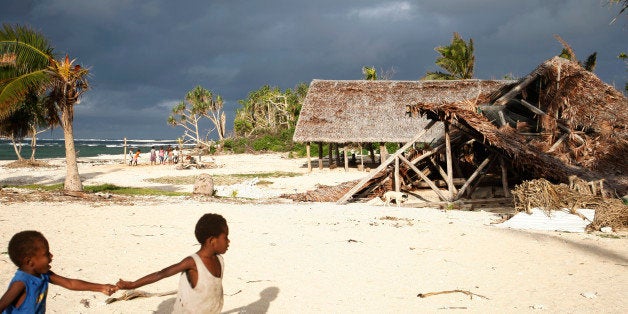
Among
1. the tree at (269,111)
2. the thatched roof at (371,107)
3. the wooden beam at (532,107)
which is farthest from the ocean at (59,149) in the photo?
the wooden beam at (532,107)

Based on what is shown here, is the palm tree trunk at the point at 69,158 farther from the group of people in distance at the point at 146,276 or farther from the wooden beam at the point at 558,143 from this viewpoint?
the wooden beam at the point at 558,143

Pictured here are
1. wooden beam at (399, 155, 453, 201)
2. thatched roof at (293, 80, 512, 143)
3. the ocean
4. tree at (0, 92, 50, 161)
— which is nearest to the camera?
wooden beam at (399, 155, 453, 201)

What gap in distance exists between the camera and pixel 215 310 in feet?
11.1

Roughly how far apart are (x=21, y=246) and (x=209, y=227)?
1.11 meters

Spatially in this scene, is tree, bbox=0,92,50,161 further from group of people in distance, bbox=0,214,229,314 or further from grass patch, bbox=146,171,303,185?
group of people in distance, bbox=0,214,229,314

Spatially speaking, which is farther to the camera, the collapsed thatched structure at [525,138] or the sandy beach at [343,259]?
the collapsed thatched structure at [525,138]

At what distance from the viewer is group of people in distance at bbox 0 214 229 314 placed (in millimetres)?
2982

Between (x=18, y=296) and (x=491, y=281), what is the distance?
4757 millimetres

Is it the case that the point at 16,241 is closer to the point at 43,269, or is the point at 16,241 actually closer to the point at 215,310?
the point at 43,269

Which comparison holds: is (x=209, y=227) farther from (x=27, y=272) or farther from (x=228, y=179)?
(x=228, y=179)

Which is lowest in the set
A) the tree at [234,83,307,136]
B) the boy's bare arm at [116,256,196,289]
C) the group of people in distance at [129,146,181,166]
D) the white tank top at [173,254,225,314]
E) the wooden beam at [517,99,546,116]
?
the white tank top at [173,254,225,314]

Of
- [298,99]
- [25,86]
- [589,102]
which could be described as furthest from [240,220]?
[298,99]

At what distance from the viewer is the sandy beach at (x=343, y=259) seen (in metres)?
5.00

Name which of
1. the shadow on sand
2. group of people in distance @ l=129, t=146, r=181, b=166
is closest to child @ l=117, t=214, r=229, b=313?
the shadow on sand
